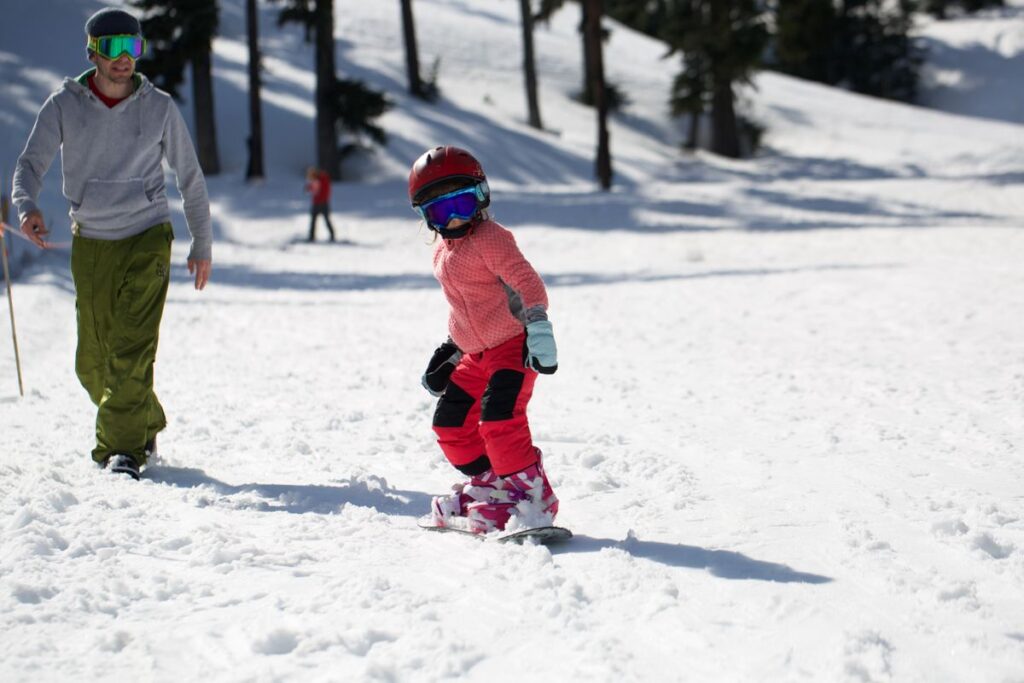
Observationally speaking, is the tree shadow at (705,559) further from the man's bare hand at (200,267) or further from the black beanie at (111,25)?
the black beanie at (111,25)

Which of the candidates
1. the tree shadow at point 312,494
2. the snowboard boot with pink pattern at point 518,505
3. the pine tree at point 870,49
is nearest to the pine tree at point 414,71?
the pine tree at point 870,49

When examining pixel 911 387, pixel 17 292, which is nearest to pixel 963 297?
pixel 911 387

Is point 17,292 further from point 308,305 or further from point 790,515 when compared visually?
point 790,515

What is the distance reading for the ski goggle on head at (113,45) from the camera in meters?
5.05

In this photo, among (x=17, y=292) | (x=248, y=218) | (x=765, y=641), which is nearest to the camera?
(x=765, y=641)

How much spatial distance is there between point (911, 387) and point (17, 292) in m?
9.82

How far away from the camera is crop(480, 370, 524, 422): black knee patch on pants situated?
4.18 meters

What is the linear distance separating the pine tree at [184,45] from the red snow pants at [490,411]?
83.4 feet

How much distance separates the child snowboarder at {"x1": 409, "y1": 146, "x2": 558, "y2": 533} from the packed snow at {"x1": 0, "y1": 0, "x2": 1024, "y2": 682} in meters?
0.25

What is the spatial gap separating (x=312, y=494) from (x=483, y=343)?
121 centimetres

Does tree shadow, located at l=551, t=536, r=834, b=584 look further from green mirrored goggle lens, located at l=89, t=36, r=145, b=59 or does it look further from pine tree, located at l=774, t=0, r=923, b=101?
pine tree, located at l=774, t=0, r=923, b=101

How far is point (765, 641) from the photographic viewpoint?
3.13m

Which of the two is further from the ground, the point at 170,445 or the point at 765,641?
the point at 765,641

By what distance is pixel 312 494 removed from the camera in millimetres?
4941
